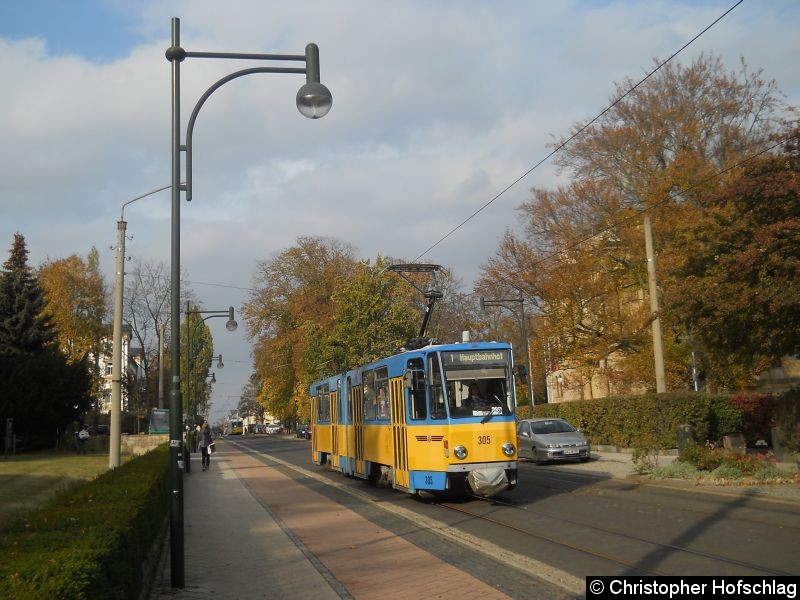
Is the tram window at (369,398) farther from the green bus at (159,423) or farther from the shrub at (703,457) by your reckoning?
the green bus at (159,423)

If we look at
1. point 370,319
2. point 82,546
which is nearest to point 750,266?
point 82,546

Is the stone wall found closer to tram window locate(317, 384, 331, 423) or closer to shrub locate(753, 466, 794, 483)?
tram window locate(317, 384, 331, 423)

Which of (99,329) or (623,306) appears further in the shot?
(99,329)

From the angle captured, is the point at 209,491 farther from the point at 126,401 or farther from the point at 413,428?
the point at 126,401

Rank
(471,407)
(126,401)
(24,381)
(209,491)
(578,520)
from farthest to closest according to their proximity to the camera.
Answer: (126,401) < (24,381) < (209,491) < (471,407) < (578,520)

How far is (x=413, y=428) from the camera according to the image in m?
16.9

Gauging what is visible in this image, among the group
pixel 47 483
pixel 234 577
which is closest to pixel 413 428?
pixel 234 577

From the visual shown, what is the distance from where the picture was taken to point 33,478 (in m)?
27.1

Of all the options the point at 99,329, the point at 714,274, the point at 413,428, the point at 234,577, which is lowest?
the point at 234,577

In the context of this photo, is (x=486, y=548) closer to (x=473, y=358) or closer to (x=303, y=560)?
(x=303, y=560)

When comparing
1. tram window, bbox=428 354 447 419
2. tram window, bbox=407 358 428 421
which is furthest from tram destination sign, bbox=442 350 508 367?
tram window, bbox=407 358 428 421

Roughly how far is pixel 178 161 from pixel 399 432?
9.37m

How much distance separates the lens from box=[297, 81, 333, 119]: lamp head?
402 inches

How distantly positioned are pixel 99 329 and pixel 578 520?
55.8 m
